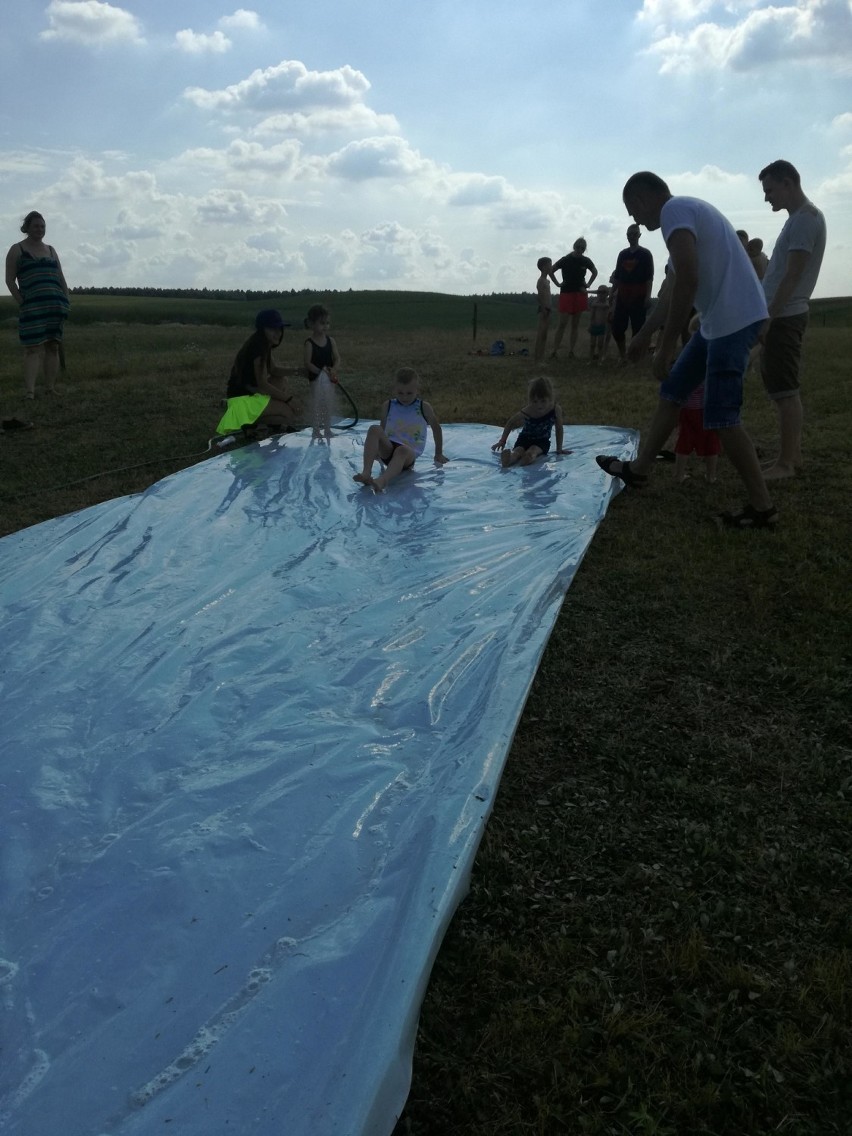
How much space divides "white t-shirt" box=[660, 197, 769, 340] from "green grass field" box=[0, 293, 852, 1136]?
1.09 meters

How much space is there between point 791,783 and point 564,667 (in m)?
0.90

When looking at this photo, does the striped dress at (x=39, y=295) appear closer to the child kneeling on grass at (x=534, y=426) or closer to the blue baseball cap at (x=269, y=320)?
the blue baseball cap at (x=269, y=320)

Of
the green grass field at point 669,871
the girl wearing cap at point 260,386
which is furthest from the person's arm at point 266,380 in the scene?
the green grass field at point 669,871

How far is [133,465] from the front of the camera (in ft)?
21.3

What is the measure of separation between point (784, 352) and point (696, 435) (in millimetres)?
691

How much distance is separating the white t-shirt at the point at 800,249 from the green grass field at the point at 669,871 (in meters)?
1.32

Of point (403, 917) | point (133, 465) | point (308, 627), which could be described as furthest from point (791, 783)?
point (133, 465)

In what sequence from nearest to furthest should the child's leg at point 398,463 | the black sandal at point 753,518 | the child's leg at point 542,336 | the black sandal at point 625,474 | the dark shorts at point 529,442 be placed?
the black sandal at point 753,518 → the black sandal at point 625,474 → the child's leg at point 398,463 → the dark shorts at point 529,442 → the child's leg at point 542,336

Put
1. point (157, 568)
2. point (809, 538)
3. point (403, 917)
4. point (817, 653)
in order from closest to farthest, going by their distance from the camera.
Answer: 1. point (403, 917)
2. point (817, 653)
3. point (157, 568)
4. point (809, 538)

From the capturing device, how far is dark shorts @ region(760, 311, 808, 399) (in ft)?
16.6

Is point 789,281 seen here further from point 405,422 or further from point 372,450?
point 372,450

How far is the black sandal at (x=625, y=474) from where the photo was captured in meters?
5.18

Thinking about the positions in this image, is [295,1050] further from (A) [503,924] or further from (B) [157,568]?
(B) [157,568]

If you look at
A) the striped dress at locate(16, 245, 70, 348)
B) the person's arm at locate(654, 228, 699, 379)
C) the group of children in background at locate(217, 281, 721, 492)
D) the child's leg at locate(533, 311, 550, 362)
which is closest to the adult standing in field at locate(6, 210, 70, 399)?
the striped dress at locate(16, 245, 70, 348)
